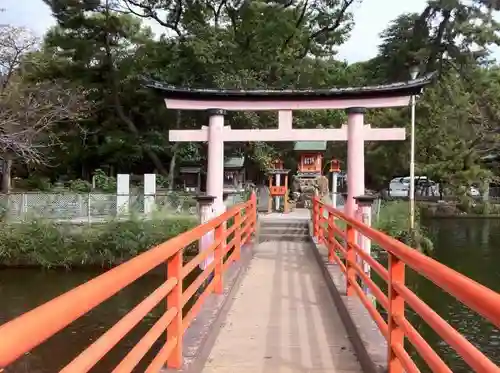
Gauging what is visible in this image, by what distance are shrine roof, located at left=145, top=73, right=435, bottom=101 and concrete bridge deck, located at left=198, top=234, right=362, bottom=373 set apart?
5.64 meters

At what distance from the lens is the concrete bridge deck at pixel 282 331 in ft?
14.2

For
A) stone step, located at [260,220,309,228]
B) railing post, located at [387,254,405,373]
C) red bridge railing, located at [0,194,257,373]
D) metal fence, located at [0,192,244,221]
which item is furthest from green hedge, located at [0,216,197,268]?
railing post, located at [387,254,405,373]

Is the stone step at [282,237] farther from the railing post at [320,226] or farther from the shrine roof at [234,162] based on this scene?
the shrine roof at [234,162]

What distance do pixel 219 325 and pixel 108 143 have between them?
69.9 feet

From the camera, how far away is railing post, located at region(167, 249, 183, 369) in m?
3.59

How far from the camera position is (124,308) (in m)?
11.6

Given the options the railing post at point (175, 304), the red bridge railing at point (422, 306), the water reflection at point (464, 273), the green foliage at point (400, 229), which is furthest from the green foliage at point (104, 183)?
the railing post at point (175, 304)

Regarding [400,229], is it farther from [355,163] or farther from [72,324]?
[72,324]

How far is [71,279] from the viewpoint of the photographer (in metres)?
14.8

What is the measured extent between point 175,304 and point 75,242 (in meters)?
13.5

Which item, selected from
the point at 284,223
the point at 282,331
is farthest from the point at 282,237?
the point at 282,331

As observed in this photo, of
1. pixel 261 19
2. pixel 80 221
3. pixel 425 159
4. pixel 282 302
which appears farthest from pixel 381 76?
pixel 282 302

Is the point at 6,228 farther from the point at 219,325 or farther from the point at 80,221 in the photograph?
the point at 219,325

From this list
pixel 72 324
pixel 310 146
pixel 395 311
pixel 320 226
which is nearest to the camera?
pixel 395 311
